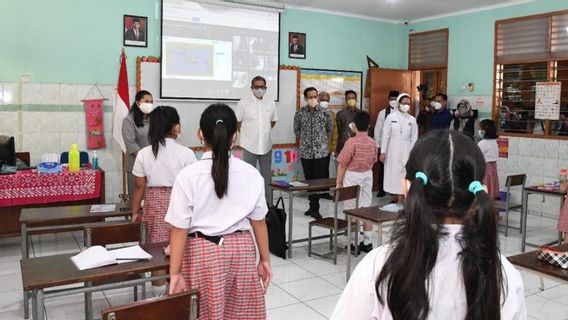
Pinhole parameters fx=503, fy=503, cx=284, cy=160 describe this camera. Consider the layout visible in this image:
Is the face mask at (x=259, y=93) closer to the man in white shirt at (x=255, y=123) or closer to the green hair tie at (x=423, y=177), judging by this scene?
the man in white shirt at (x=255, y=123)

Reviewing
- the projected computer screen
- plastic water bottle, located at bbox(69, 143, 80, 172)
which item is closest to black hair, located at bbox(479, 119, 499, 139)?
the projected computer screen

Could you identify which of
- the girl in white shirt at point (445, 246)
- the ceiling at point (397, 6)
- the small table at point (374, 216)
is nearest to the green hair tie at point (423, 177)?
the girl in white shirt at point (445, 246)

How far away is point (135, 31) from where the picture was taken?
22.2ft

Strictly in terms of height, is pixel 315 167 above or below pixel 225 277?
above

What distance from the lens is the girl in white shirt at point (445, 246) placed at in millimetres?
1122

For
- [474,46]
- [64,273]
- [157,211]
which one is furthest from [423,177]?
[474,46]

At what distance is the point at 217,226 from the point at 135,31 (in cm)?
522

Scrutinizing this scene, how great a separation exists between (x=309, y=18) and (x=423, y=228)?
301 inches

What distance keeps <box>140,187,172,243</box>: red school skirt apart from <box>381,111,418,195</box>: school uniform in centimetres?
365

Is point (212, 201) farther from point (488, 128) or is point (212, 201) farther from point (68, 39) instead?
point (68, 39)

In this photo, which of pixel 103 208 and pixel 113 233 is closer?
pixel 113 233

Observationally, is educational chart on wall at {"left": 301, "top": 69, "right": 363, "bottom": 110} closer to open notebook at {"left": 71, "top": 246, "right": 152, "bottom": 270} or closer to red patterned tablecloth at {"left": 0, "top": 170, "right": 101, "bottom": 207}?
red patterned tablecloth at {"left": 0, "top": 170, "right": 101, "bottom": 207}

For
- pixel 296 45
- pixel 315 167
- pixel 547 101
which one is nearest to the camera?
pixel 547 101

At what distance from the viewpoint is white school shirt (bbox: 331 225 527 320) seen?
3.76ft
